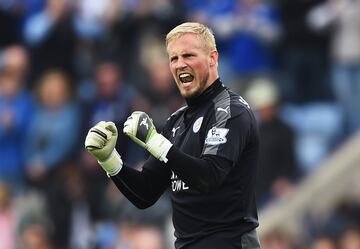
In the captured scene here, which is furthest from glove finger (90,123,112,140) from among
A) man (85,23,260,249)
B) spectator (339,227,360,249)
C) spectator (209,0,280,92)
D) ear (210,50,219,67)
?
spectator (209,0,280,92)

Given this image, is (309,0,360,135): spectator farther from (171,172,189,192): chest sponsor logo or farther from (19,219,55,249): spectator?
(171,172,189,192): chest sponsor logo

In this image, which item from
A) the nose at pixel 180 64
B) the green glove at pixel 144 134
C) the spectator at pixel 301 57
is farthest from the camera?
the spectator at pixel 301 57

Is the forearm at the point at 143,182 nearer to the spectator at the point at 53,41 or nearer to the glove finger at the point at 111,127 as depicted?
the glove finger at the point at 111,127

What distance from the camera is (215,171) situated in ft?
16.3

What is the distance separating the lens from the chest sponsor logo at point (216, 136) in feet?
16.5

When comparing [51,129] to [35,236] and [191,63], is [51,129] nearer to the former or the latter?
[35,236]

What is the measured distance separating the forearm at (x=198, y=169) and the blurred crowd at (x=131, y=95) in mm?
4852

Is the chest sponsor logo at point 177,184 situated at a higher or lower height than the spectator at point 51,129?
lower

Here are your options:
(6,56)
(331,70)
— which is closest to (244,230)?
(331,70)

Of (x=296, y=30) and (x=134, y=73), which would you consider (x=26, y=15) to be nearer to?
(x=134, y=73)

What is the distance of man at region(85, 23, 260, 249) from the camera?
5.02m

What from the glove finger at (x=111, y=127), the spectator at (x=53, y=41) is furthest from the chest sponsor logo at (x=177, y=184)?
the spectator at (x=53, y=41)

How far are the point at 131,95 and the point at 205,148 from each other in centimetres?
619

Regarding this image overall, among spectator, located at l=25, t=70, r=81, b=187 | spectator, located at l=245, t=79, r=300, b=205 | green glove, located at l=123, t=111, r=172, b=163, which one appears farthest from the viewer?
spectator, located at l=25, t=70, r=81, b=187
